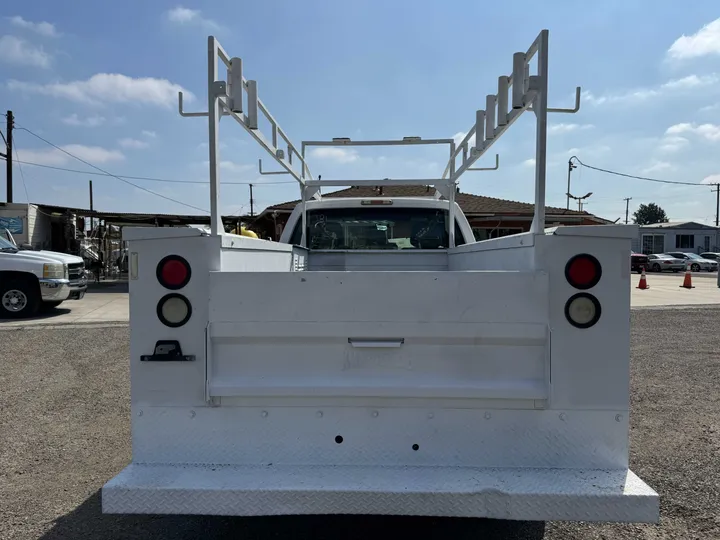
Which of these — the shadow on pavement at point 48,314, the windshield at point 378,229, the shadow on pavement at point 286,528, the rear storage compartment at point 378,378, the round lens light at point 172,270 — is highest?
the windshield at point 378,229

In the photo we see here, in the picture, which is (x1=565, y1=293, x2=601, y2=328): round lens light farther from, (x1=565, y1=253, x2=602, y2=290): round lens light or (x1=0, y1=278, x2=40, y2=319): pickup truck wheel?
(x1=0, y1=278, x2=40, y2=319): pickup truck wheel

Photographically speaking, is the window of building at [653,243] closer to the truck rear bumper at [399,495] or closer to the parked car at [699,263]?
the parked car at [699,263]

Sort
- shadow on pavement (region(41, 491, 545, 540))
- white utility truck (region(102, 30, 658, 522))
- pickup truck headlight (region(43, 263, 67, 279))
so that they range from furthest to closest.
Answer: pickup truck headlight (region(43, 263, 67, 279))
shadow on pavement (region(41, 491, 545, 540))
white utility truck (region(102, 30, 658, 522))

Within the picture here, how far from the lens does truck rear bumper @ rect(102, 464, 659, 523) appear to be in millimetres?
2012

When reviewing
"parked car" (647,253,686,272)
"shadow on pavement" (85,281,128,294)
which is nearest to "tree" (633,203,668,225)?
"parked car" (647,253,686,272)

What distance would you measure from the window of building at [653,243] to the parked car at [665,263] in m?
16.4

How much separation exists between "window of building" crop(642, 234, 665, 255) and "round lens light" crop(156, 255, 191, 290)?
188 feet

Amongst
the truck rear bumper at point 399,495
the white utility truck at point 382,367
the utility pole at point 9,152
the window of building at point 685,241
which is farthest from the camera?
the window of building at point 685,241

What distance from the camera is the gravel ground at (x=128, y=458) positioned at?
2.87 metres

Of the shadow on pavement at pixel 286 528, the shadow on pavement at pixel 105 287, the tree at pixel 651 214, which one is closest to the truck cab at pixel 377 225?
the shadow on pavement at pixel 286 528

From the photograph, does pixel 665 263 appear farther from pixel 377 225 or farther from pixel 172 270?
pixel 172 270

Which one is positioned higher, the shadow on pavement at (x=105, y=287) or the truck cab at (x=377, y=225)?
the truck cab at (x=377, y=225)

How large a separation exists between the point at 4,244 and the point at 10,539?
1137 centimetres

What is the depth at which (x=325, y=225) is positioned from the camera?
17.8ft
